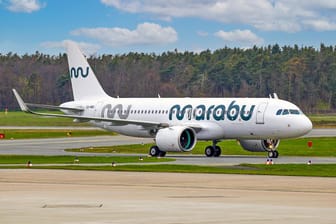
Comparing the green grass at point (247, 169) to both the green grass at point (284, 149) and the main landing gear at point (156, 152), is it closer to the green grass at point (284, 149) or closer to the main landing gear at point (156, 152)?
the main landing gear at point (156, 152)

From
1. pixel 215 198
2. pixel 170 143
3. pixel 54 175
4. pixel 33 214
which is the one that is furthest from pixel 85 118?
pixel 33 214

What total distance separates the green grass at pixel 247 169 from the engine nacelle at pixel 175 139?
12518 millimetres

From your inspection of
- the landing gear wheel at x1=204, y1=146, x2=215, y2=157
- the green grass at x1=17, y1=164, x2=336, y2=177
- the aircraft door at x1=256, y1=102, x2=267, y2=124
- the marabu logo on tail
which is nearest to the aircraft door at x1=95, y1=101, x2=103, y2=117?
the marabu logo on tail

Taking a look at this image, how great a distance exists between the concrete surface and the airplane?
20.1 m

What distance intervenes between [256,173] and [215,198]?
12.8 metres

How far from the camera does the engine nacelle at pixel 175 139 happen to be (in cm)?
6272

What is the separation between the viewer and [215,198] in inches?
1221

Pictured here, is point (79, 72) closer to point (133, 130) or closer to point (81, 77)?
point (81, 77)

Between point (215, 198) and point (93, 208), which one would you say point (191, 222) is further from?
point (215, 198)

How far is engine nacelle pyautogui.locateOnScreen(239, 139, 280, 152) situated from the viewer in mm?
65200

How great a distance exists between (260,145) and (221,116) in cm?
355

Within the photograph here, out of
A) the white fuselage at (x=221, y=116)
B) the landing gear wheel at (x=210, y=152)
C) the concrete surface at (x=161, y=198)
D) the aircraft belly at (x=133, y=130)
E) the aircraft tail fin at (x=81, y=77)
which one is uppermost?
the aircraft tail fin at (x=81, y=77)

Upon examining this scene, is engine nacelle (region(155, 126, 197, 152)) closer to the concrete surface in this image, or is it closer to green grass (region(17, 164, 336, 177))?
green grass (region(17, 164, 336, 177))

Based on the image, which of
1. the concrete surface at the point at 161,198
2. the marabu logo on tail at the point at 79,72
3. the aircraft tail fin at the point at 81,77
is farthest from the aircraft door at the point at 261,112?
the concrete surface at the point at 161,198
